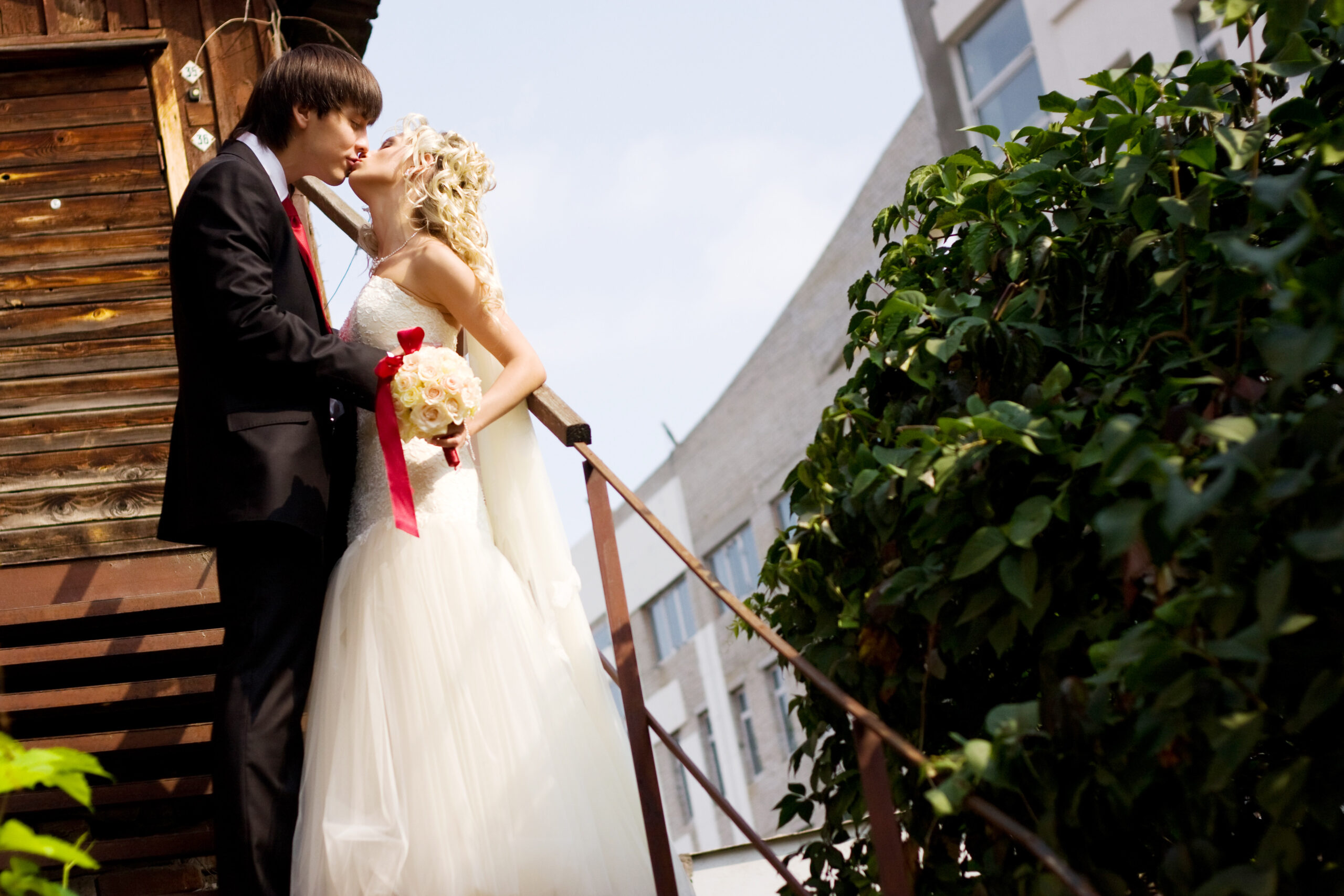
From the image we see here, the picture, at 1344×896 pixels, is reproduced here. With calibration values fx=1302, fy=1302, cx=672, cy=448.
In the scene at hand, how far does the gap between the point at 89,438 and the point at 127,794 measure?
1339 millimetres

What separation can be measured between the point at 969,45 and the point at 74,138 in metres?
14.6

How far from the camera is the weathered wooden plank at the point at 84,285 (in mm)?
4555

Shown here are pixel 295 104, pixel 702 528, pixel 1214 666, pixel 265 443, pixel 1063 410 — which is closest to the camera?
pixel 1214 666

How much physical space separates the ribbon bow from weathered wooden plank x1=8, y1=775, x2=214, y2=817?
128 centimetres

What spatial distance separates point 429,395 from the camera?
2.83 m

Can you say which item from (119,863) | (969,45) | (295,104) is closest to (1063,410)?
(295,104)

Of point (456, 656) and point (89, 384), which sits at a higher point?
point (89, 384)

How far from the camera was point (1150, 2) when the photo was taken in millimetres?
13539

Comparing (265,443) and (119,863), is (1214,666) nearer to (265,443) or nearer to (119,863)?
(265,443)

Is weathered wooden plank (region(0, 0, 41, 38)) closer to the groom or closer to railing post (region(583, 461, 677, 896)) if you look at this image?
the groom

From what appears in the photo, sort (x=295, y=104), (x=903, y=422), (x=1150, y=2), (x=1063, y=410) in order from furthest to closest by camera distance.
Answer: (x=1150, y=2)
(x=295, y=104)
(x=903, y=422)
(x=1063, y=410)

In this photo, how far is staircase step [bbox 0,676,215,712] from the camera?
3.68m

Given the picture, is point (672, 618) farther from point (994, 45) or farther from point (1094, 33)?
point (1094, 33)

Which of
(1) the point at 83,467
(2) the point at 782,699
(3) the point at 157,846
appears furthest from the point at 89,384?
(2) the point at 782,699
